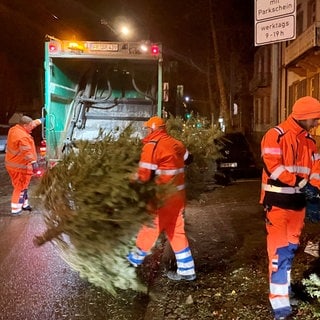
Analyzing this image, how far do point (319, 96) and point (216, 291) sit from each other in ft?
46.9

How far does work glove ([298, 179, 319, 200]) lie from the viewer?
396 centimetres

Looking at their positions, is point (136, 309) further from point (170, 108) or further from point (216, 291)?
point (170, 108)

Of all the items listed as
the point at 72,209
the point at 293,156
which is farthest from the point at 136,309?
the point at 293,156

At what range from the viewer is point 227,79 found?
32.1 metres

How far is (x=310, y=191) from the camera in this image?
429 cm

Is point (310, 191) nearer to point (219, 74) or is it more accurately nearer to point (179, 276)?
point (179, 276)

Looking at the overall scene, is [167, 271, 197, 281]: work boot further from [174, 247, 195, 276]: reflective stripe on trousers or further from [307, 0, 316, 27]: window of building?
[307, 0, 316, 27]: window of building

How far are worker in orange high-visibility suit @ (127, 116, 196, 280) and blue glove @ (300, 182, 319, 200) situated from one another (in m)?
1.19

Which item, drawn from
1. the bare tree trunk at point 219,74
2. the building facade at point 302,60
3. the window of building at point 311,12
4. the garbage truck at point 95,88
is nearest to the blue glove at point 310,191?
the garbage truck at point 95,88

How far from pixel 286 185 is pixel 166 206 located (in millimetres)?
1334

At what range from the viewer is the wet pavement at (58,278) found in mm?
4445

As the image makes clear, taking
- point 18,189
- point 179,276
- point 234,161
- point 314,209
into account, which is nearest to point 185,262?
point 179,276

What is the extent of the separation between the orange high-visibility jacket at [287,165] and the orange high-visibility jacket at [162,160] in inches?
42.8

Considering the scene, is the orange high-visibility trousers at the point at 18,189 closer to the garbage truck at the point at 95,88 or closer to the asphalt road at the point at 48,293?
the garbage truck at the point at 95,88
